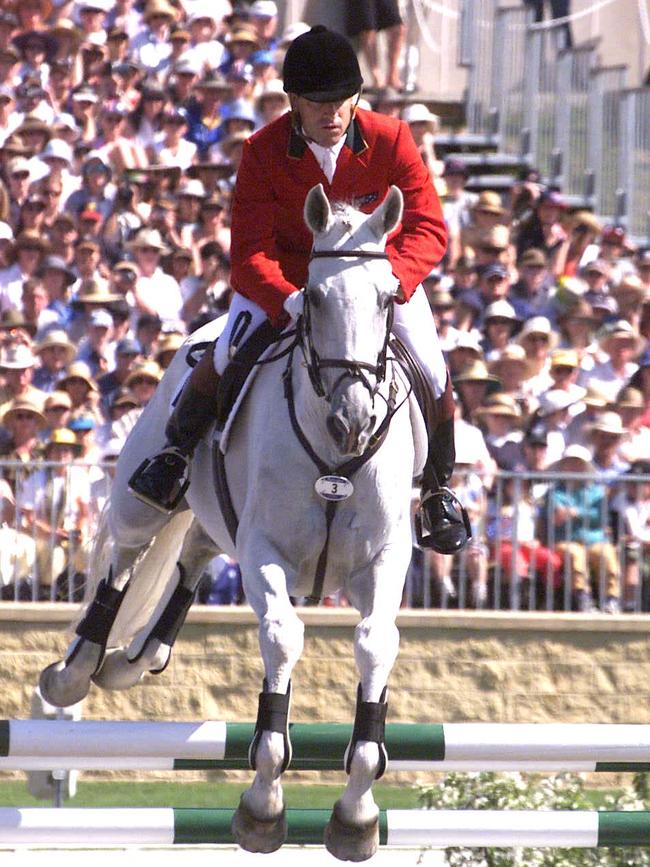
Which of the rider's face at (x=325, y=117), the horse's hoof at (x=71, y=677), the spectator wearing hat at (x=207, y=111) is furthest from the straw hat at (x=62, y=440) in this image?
the rider's face at (x=325, y=117)

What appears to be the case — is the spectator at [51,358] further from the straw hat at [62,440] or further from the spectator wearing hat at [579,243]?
the spectator wearing hat at [579,243]

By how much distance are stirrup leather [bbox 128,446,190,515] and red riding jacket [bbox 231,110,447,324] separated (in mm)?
782

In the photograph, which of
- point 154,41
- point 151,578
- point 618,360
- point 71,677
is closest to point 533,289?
point 618,360

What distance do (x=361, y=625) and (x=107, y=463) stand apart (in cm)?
499

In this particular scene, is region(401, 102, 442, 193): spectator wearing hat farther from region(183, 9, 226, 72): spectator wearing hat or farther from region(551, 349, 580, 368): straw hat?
region(551, 349, 580, 368): straw hat

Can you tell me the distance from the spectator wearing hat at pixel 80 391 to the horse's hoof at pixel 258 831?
5750mm

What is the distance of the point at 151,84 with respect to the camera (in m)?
14.6

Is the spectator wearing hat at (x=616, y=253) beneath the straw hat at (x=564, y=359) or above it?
above

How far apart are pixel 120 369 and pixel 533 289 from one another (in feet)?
10.7

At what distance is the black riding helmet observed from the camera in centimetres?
643

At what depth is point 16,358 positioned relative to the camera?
11680mm

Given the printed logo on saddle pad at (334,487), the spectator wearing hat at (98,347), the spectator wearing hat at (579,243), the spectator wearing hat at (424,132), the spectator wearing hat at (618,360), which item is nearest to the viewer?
the printed logo on saddle pad at (334,487)

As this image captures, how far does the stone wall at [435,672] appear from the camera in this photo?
11344mm

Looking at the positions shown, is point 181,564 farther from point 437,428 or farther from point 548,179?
point 548,179
